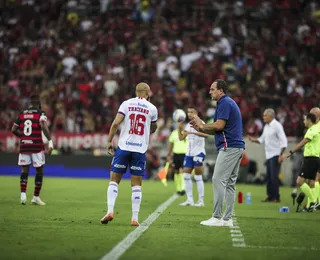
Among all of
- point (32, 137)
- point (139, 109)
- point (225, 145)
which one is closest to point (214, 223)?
point (225, 145)

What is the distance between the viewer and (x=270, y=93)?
32.9m

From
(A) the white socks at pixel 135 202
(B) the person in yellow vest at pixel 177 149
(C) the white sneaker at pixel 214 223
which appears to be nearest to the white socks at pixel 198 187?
(B) the person in yellow vest at pixel 177 149

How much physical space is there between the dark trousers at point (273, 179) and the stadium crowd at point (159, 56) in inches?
402

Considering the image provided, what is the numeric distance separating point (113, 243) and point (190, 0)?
29631mm

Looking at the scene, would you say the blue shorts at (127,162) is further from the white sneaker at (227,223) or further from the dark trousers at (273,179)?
the dark trousers at (273,179)

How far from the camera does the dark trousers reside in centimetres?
2061

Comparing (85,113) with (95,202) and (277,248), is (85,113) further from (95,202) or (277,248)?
(277,248)

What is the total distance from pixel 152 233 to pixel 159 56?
24483 millimetres

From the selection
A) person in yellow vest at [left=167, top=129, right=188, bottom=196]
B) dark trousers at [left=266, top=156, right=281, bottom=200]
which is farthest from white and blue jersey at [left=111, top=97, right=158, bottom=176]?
person in yellow vest at [left=167, top=129, right=188, bottom=196]

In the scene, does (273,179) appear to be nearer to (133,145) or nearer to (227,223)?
(227,223)

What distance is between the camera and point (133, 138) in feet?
40.3

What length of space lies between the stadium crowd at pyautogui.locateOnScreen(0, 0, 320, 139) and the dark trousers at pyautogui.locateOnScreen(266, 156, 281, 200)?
33.5 ft

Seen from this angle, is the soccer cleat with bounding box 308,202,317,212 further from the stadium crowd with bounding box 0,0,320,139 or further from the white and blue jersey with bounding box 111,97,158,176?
the stadium crowd with bounding box 0,0,320,139

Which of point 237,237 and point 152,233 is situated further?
point 152,233
